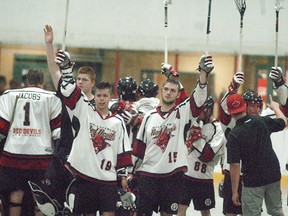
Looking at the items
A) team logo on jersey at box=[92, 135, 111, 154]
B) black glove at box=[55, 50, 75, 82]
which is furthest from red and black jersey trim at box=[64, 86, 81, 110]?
team logo on jersey at box=[92, 135, 111, 154]

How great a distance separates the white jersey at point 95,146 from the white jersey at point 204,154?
1353mm

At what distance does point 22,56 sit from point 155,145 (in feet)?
22.3

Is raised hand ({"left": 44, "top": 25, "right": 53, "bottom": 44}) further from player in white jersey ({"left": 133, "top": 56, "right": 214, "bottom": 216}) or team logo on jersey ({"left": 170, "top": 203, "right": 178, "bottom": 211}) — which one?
team logo on jersey ({"left": 170, "top": 203, "right": 178, "bottom": 211})

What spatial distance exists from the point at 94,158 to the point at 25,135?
2.82 feet

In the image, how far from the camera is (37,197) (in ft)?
22.7

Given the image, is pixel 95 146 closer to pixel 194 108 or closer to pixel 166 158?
pixel 166 158

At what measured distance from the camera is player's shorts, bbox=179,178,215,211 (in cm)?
785

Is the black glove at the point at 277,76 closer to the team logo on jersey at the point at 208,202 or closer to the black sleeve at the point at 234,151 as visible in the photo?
the black sleeve at the point at 234,151

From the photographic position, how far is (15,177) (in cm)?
712

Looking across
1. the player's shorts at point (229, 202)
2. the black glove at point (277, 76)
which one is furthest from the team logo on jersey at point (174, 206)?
the black glove at point (277, 76)

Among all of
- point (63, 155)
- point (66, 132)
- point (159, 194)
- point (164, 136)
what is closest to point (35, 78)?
point (66, 132)

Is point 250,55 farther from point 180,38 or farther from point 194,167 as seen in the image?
point 194,167

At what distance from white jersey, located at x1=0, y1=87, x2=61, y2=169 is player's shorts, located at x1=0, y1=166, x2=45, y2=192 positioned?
0.16ft

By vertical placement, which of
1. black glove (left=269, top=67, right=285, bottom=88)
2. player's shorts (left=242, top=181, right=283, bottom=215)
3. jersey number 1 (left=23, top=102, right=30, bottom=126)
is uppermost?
black glove (left=269, top=67, right=285, bottom=88)
